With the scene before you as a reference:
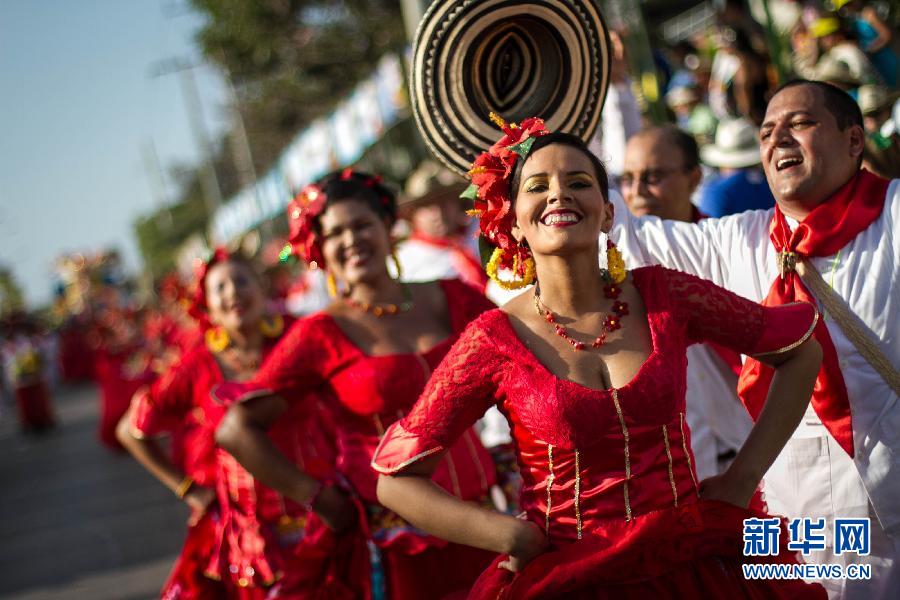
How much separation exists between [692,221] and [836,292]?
4.30ft

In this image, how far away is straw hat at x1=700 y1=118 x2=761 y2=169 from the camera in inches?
229

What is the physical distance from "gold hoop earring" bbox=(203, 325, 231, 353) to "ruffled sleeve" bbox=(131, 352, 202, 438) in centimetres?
10

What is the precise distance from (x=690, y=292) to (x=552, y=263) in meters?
0.37

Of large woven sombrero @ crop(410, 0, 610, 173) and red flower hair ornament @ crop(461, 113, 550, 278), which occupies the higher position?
large woven sombrero @ crop(410, 0, 610, 173)

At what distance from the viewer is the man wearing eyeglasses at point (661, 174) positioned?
4.35 metres

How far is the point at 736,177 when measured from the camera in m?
5.25

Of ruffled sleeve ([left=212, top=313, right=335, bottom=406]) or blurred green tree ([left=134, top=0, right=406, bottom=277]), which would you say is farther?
blurred green tree ([left=134, top=0, right=406, bottom=277])

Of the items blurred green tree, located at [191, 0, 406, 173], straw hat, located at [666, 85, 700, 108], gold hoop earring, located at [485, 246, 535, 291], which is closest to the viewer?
gold hoop earring, located at [485, 246, 535, 291]

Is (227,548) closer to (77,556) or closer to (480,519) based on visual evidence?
(480,519)

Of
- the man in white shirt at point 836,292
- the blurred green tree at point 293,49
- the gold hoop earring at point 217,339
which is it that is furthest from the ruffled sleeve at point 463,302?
the blurred green tree at point 293,49

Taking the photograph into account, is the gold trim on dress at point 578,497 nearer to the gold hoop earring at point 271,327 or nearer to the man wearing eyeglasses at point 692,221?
the man wearing eyeglasses at point 692,221

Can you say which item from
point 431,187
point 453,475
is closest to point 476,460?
point 453,475

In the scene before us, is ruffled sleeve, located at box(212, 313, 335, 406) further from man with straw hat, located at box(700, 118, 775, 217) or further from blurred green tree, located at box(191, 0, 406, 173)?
blurred green tree, located at box(191, 0, 406, 173)

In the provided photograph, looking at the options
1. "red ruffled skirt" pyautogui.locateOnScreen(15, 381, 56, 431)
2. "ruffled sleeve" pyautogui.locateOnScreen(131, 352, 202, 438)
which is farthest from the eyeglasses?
"red ruffled skirt" pyautogui.locateOnScreen(15, 381, 56, 431)
